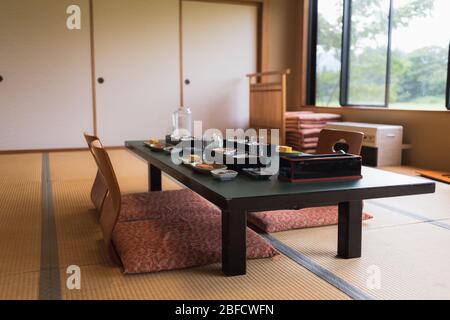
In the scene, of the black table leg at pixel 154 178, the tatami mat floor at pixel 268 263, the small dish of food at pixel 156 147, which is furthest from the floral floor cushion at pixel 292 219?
the black table leg at pixel 154 178

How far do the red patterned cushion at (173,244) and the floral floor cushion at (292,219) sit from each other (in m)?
0.24

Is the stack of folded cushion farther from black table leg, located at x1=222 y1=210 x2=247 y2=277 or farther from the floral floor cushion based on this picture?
black table leg, located at x1=222 y1=210 x2=247 y2=277

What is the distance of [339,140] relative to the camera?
2832mm

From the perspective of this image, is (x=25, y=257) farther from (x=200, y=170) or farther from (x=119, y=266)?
(x=200, y=170)

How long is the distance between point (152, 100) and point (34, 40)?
5.24 ft

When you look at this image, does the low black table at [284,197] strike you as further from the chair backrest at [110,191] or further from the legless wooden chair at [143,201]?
the legless wooden chair at [143,201]

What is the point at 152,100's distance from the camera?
6.39m

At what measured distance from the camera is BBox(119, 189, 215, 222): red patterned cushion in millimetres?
2635

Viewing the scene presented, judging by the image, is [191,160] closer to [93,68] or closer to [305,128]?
[305,128]

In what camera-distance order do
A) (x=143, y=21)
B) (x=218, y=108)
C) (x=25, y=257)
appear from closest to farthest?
(x=25, y=257) → (x=143, y=21) → (x=218, y=108)

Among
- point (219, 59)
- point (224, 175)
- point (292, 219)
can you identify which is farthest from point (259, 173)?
point (219, 59)
